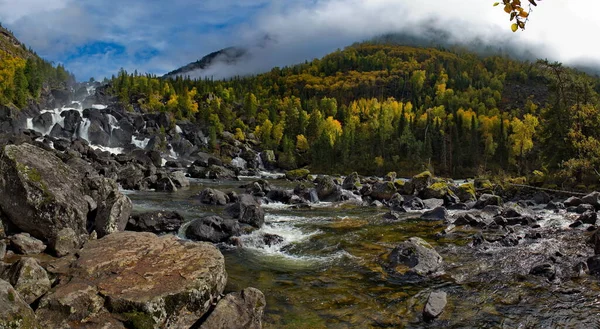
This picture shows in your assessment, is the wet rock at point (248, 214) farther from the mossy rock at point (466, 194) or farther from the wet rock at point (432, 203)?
the mossy rock at point (466, 194)

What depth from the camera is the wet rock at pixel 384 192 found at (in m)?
39.4

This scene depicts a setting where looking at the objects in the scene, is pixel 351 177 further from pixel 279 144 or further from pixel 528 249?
pixel 279 144

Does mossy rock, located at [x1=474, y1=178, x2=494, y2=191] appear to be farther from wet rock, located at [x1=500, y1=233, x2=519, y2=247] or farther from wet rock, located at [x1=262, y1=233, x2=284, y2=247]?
wet rock, located at [x1=262, y1=233, x2=284, y2=247]

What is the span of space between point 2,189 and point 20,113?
114680mm

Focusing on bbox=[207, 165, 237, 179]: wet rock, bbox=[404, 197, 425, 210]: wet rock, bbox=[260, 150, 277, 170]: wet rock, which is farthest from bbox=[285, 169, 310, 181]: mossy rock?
bbox=[404, 197, 425, 210]: wet rock

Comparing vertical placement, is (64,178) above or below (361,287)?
above

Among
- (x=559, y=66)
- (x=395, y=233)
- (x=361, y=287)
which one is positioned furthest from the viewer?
(x=559, y=66)

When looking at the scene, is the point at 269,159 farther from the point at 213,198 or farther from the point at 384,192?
the point at 213,198

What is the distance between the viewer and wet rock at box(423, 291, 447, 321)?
426 inches

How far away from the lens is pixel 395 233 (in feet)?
74.7

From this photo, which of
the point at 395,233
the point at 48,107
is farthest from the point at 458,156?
the point at 48,107

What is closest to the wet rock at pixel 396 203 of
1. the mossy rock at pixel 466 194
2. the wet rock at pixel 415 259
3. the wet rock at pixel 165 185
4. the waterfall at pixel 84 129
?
the mossy rock at pixel 466 194

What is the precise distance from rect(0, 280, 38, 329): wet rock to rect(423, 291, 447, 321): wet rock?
32.1 ft

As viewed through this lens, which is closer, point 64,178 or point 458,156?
point 64,178
